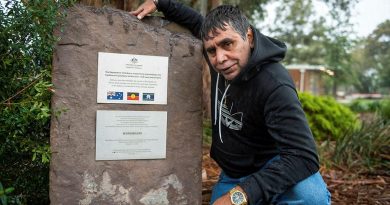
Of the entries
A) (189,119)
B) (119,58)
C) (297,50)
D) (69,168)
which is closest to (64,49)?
(119,58)

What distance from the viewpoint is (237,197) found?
225 cm

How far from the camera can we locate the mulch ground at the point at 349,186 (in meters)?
4.40

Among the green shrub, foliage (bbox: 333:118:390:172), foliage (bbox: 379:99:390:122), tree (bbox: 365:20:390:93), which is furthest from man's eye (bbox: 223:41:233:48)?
tree (bbox: 365:20:390:93)

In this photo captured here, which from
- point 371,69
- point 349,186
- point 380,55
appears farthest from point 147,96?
point 371,69

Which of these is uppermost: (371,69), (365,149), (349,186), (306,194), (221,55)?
(371,69)

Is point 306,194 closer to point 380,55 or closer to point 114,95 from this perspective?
point 114,95

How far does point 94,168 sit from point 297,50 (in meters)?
35.3

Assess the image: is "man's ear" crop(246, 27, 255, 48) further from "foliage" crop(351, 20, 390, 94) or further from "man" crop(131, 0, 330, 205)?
"foliage" crop(351, 20, 390, 94)

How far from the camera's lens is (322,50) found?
120ft

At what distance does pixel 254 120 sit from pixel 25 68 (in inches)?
58.8

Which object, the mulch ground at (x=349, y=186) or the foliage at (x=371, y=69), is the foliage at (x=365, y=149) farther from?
the foliage at (x=371, y=69)

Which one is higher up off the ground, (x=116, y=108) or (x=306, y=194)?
(x=116, y=108)

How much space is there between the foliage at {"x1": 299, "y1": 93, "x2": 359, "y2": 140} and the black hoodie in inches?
218

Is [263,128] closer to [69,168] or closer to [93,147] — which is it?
[93,147]
